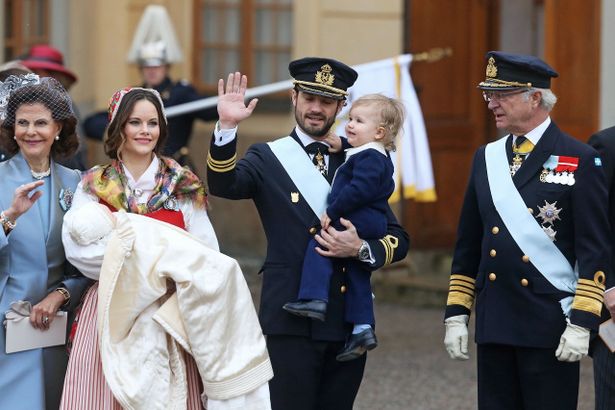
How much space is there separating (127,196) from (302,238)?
2.20 feet

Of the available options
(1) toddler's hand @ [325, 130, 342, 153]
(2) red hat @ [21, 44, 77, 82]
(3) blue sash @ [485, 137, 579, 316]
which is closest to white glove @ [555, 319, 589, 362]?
(3) blue sash @ [485, 137, 579, 316]

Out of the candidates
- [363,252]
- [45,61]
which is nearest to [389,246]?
[363,252]

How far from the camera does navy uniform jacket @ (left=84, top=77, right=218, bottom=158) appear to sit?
9531mm

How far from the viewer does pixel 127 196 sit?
530 centimetres

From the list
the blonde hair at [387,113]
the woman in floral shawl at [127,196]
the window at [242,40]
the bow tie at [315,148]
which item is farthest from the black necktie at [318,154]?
the window at [242,40]

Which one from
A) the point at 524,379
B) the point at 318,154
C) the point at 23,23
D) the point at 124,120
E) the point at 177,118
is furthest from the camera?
the point at 23,23

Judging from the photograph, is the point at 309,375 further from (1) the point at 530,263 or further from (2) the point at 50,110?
(2) the point at 50,110

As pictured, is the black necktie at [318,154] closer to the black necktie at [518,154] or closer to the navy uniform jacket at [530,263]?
the navy uniform jacket at [530,263]

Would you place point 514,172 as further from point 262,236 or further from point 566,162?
point 262,236

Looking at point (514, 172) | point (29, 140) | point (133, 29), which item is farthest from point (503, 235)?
point (133, 29)

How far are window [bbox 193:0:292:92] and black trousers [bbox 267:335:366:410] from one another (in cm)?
679

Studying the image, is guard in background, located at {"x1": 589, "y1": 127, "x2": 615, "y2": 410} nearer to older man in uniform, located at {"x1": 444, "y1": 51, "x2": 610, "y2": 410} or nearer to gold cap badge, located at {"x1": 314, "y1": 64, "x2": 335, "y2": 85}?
older man in uniform, located at {"x1": 444, "y1": 51, "x2": 610, "y2": 410}

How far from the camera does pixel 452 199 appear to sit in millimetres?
12055

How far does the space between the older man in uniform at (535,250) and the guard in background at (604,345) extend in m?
0.19
